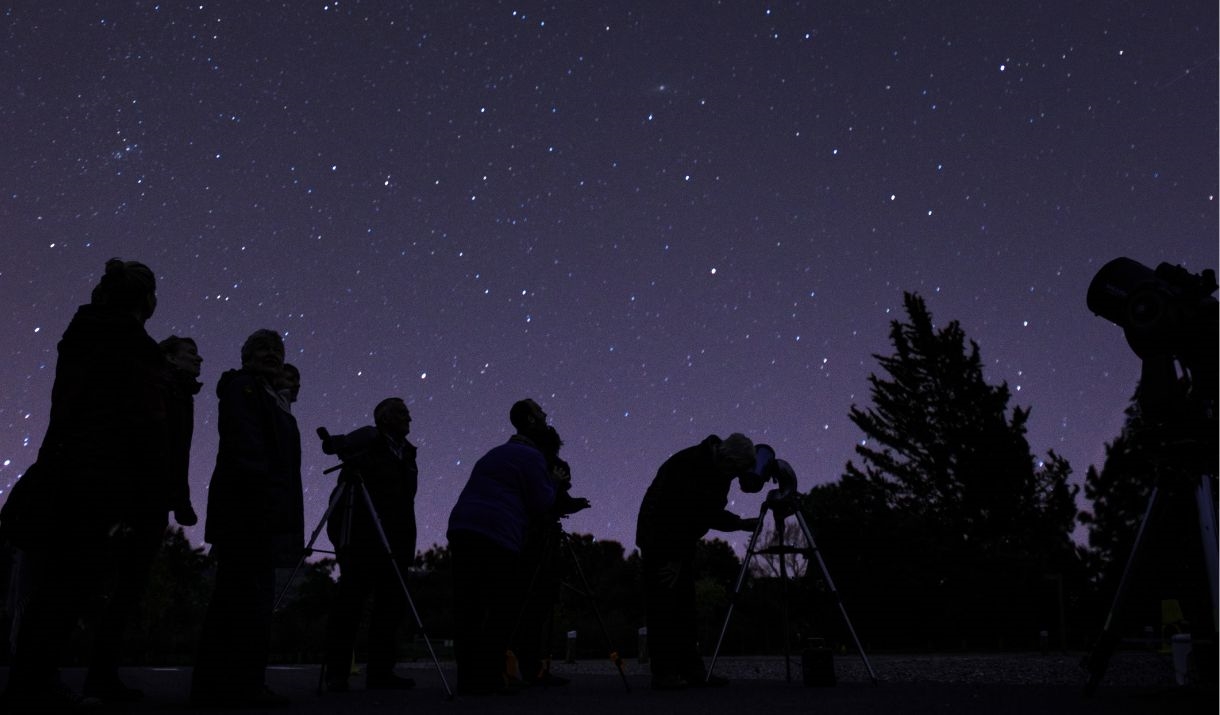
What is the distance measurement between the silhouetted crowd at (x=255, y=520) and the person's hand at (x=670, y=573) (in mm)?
16

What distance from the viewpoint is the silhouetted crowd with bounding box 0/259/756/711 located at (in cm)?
344

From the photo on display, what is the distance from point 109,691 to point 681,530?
3255 mm

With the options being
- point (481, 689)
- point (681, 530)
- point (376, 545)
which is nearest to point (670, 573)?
point (681, 530)

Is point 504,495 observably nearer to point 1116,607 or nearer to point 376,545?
point 376,545

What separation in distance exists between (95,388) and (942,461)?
3284 centimetres

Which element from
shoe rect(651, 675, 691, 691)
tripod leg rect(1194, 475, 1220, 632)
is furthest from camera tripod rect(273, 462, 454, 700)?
tripod leg rect(1194, 475, 1220, 632)

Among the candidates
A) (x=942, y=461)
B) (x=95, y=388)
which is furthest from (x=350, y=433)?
(x=942, y=461)

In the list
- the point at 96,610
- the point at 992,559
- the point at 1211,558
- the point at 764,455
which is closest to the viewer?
the point at 1211,558

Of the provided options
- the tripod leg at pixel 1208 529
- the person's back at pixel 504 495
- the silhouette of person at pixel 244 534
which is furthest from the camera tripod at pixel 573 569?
the tripod leg at pixel 1208 529

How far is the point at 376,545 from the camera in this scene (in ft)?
18.8

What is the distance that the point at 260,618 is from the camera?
409 centimetres

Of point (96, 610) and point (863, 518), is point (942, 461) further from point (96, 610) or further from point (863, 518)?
point (96, 610)

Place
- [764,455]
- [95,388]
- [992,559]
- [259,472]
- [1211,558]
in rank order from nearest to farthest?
[1211,558] < [95,388] < [259,472] < [764,455] < [992,559]

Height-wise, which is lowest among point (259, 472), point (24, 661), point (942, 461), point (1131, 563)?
point (24, 661)
